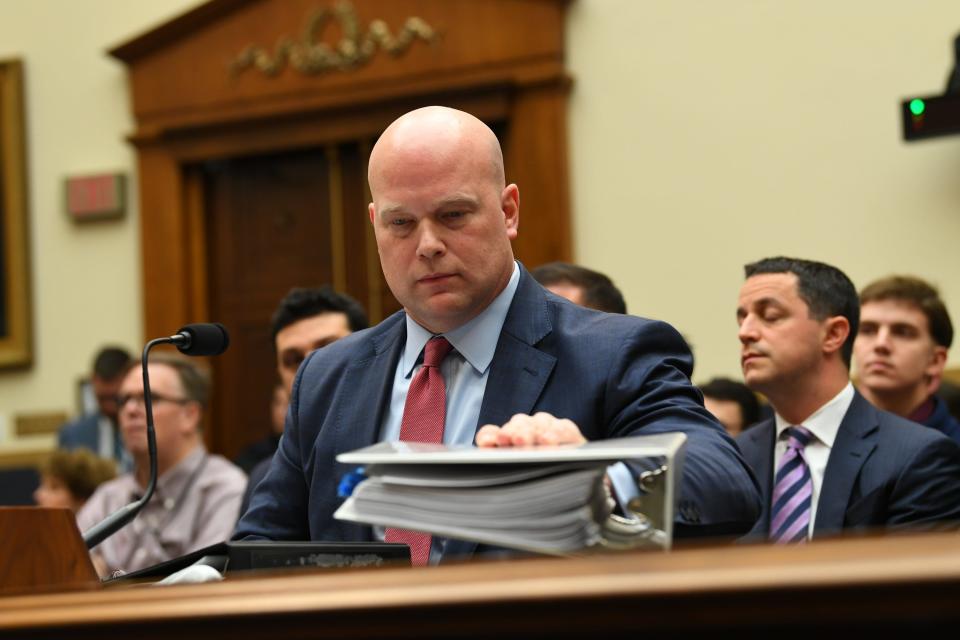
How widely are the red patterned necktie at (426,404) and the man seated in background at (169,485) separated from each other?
2374 mm

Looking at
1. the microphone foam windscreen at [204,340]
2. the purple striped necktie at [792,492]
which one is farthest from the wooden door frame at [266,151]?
the microphone foam windscreen at [204,340]

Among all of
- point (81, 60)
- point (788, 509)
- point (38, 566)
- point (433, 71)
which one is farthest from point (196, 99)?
point (38, 566)

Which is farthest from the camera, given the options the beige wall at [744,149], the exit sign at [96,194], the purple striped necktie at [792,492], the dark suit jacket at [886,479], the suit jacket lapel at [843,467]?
the exit sign at [96,194]

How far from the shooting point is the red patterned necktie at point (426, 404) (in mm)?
1936

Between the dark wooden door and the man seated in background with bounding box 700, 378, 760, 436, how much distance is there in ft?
9.93

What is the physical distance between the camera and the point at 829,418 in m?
3.31

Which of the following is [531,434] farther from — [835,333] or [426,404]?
[835,333]

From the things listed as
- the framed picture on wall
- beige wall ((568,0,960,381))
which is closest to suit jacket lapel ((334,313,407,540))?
beige wall ((568,0,960,381))

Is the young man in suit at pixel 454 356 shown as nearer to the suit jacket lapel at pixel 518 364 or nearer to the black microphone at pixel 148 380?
the suit jacket lapel at pixel 518 364

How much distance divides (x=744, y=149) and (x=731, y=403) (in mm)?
2208

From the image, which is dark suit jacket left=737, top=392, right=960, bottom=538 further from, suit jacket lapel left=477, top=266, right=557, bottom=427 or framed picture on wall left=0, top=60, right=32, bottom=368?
framed picture on wall left=0, top=60, right=32, bottom=368

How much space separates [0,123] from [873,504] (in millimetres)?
6085

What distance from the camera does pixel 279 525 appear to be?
208 cm

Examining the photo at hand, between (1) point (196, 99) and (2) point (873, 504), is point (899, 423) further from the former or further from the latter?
(1) point (196, 99)
